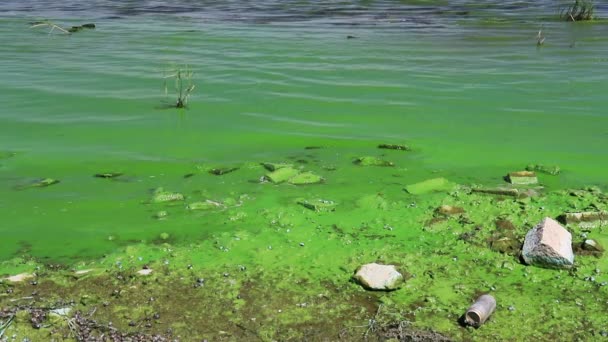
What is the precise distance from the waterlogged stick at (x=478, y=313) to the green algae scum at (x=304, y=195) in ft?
0.04

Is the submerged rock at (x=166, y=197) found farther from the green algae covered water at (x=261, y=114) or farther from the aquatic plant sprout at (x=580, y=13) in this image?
the aquatic plant sprout at (x=580, y=13)

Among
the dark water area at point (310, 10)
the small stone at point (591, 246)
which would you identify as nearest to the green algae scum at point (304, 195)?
the small stone at point (591, 246)

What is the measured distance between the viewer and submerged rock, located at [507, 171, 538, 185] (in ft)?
17.5

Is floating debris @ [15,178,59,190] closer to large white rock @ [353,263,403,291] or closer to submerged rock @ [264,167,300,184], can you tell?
submerged rock @ [264,167,300,184]

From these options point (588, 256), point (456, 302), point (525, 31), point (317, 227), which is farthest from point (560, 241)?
point (525, 31)

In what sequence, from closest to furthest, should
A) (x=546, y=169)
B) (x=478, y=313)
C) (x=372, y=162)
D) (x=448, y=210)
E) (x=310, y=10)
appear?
(x=478, y=313), (x=448, y=210), (x=546, y=169), (x=372, y=162), (x=310, y=10)

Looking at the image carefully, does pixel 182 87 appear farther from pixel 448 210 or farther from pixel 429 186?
Result: pixel 448 210

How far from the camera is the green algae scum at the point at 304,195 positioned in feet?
11.8

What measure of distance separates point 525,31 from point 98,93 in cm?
787

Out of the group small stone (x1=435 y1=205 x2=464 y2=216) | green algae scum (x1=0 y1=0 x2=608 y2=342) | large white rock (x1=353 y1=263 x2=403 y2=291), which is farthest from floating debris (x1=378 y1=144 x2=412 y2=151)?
large white rock (x1=353 y1=263 x2=403 y2=291)

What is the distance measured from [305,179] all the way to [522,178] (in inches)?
61.0

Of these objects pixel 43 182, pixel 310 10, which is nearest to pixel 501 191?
pixel 43 182

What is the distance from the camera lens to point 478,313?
3.41m

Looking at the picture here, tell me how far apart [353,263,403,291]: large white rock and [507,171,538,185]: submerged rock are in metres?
1.79
